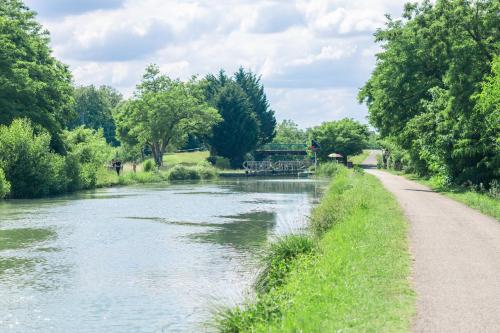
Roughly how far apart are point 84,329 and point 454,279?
7.57 meters

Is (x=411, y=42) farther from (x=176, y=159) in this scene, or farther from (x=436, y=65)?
(x=176, y=159)

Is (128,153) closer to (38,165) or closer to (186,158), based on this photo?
(186,158)

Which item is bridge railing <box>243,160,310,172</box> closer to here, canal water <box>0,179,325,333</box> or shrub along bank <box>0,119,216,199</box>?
shrub along bank <box>0,119,216,199</box>

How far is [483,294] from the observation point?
1231 centimetres

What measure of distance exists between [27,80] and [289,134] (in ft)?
395

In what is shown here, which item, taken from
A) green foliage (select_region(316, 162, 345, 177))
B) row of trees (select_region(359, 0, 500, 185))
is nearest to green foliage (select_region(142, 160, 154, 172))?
green foliage (select_region(316, 162, 345, 177))

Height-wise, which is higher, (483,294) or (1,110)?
(1,110)

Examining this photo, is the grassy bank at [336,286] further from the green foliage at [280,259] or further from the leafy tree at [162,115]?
the leafy tree at [162,115]

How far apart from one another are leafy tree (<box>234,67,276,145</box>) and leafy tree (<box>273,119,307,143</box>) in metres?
16.9

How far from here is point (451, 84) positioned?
3962 cm

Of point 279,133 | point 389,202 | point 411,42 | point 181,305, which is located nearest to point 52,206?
point 389,202

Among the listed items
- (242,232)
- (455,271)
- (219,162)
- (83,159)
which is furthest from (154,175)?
(455,271)

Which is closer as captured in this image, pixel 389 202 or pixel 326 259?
pixel 326 259

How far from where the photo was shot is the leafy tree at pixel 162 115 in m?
100
